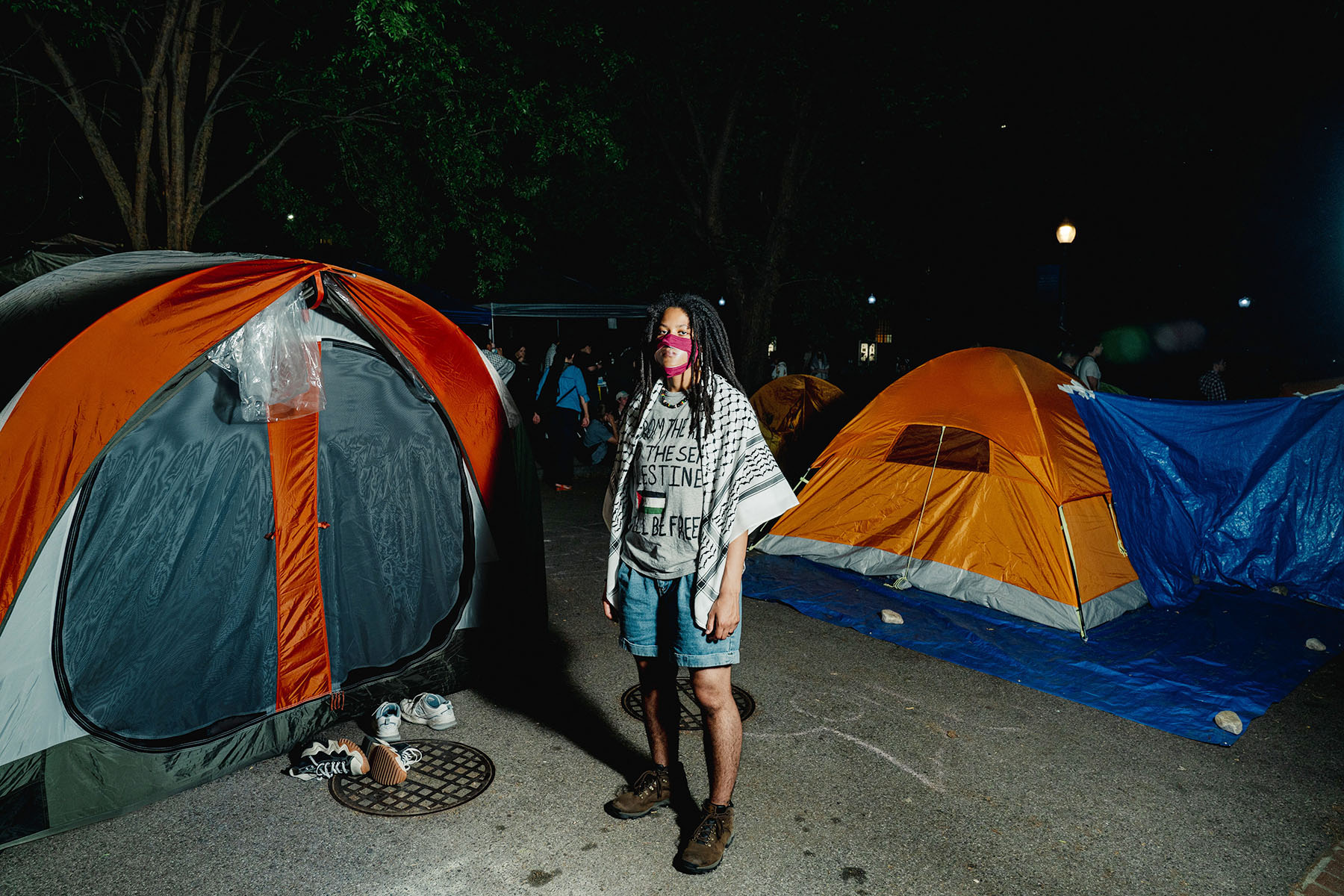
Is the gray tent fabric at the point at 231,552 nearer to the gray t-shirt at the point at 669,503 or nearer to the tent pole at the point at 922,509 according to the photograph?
the gray t-shirt at the point at 669,503

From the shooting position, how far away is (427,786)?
12.1ft

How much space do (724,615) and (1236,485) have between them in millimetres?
6085

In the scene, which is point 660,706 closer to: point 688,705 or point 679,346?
point 688,705

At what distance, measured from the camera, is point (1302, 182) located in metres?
24.0

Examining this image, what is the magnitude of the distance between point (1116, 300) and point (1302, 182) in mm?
5825

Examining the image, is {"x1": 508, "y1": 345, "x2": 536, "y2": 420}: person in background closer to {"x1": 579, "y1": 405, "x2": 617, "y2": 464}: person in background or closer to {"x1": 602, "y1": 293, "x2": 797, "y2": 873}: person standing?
{"x1": 579, "y1": 405, "x2": 617, "y2": 464}: person in background

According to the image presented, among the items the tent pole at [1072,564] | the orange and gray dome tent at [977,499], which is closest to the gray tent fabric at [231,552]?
the orange and gray dome tent at [977,499]

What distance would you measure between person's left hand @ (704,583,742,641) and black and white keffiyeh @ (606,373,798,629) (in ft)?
0.09

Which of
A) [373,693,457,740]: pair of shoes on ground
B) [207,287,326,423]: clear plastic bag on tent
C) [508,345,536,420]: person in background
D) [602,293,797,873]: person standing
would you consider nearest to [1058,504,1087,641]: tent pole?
[602,293,797,873]: person standing

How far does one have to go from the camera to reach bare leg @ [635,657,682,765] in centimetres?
323

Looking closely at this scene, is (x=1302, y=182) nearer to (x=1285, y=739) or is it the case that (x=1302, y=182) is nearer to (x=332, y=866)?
(x=1285, y=739)

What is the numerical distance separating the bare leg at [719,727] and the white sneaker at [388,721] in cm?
178

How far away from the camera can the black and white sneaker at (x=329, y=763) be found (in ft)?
12.2

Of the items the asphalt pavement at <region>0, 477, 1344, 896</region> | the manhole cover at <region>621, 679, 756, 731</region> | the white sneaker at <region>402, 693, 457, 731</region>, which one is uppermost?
the white sneaker at <region>402, 693, 457, 731</region>
